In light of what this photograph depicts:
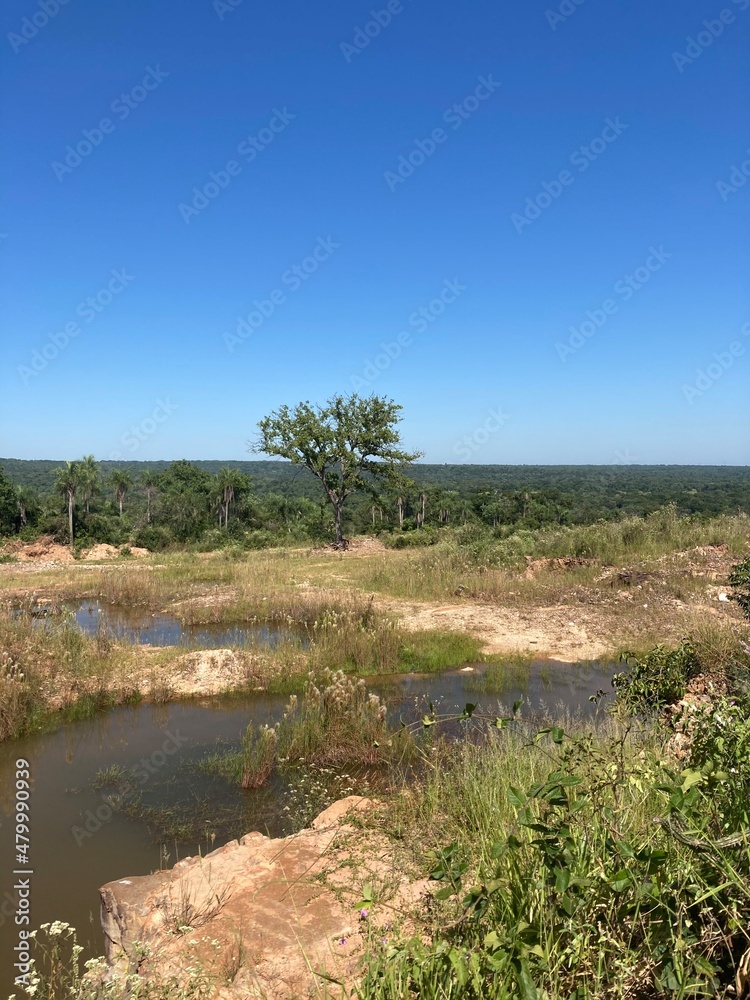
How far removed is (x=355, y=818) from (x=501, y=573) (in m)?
11.1

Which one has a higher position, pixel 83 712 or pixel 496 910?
pixel 496 910

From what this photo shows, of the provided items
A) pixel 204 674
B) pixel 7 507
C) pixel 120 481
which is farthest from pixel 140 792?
pixel 120 481

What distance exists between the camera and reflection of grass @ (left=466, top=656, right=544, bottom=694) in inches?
333

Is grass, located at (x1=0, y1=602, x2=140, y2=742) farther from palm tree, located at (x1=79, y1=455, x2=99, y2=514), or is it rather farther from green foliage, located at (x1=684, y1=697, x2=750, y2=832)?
palm tree, located at (x1=79, y1=455, x2=99, y2=514)

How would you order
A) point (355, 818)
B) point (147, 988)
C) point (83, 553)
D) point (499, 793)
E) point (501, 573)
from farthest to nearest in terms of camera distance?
1. point (83, 553)
2. point (501, 573)
3. point (355, 818)
4. point (499, 793)
5. point (147, 988)

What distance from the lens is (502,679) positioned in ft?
28.4

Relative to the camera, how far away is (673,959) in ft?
5.41

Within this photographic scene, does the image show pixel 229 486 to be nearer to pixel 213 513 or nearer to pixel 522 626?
pixel 213 513

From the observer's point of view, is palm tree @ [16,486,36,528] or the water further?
palm tree @ [16,486,36,528]

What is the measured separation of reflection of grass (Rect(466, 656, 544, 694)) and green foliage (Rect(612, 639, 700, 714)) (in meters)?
2.50

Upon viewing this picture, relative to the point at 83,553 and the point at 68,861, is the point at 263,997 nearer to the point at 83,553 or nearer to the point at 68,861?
the point at 68,861

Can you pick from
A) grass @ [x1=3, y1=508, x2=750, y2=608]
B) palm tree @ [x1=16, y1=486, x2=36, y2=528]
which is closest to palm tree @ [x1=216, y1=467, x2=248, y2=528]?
palm tree @ [x1=16, y1=486, x2=36, y2=528]

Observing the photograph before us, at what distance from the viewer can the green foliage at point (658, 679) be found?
5328 mm

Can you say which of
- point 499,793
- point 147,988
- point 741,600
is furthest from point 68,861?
point 741,600
